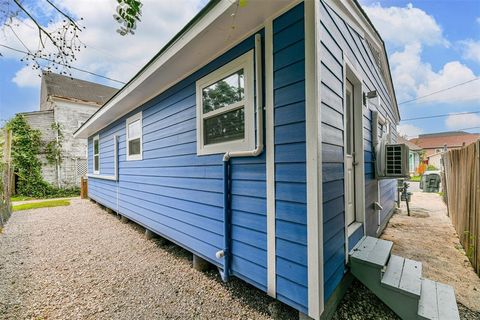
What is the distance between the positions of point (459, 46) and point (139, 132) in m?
15.5

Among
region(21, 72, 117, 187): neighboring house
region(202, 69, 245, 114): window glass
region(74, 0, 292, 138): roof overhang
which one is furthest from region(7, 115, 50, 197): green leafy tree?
region(202, 69, 245, 114): window glass

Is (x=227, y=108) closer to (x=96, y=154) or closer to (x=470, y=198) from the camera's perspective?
(x=470, y=198)

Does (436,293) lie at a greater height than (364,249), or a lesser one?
lesser

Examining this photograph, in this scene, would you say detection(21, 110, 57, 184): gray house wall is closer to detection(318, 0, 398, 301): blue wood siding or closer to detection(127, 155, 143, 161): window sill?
Answer: detection(127, 155, 143, 161): window sill

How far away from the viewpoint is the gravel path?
205 centimetres

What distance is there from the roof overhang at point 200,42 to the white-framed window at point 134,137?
2.16ft

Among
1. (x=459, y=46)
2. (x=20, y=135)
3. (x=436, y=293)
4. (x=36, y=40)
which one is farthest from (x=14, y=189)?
(x=459, y=46)

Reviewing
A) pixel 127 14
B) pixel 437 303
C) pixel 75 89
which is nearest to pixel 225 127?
pixel 127 14

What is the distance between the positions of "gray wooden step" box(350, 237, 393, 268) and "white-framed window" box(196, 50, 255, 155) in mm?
1571

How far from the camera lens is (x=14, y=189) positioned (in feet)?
33.6

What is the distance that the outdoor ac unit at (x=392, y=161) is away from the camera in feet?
10.5

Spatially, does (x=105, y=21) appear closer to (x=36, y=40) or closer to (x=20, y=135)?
(x=36, y=40)

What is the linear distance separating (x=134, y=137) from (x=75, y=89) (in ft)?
44.5

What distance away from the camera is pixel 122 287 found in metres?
2.49
